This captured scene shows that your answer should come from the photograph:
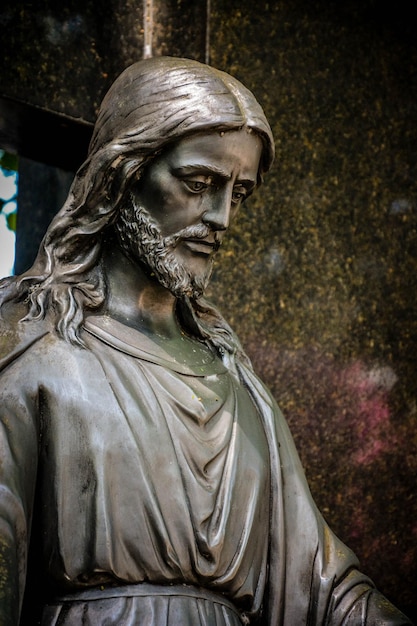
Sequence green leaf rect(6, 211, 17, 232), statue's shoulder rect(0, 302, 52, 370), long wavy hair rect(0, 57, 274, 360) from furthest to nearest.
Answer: green leaf rect(6, 211, 17, 232) < long wavy hair rect(0, 57, 274, 360) < statue's shoulder rect(0, 302, 52, 370)

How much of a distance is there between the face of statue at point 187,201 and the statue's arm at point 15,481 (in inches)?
22.2

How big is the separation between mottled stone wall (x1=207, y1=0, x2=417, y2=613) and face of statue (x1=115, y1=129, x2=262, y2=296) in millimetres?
1263

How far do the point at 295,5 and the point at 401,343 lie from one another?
1.43 meters

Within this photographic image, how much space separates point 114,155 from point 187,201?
0.25 meters

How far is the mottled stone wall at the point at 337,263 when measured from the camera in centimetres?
600

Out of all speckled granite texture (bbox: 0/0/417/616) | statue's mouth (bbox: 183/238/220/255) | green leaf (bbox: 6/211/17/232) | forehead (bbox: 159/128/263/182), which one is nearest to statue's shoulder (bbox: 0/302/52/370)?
statue's mouth (bbox: 183/238/220/255)

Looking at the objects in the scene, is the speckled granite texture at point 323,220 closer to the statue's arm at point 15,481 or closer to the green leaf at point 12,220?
the green leaf at point 12,220

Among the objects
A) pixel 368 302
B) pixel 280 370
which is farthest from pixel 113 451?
pixel 368 302

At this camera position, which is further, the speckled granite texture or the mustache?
the speckled granite texture

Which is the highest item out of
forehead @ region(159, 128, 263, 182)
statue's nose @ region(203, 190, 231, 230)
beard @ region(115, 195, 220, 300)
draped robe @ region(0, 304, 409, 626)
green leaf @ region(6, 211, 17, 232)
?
forehead @ region(159, 128, 263, 182)

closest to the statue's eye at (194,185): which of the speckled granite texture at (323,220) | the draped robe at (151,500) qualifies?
the draped robe at (151,500)

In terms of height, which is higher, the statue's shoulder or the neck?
the neck

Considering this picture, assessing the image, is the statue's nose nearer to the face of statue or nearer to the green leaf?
the face of statue

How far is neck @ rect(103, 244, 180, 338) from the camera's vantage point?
15.4ft
